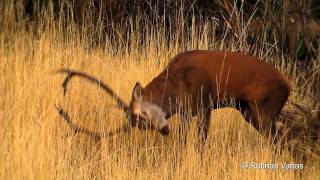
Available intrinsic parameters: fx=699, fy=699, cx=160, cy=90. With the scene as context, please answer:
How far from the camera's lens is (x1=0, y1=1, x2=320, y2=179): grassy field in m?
4.88

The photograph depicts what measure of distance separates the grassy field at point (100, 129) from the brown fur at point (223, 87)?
21cm

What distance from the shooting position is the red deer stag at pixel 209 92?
5.17 m

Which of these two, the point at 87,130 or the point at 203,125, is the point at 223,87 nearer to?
the point at 203,125

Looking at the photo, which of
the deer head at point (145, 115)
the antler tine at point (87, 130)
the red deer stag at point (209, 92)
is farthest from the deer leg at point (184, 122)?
the antler tine at point (87, 130)

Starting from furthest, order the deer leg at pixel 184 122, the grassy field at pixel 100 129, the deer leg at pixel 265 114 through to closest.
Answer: the deer leg at pixel 184 122 → the deer leg at pixel 265 114 → the grassy field at pixel 100 129

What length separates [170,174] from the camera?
499 cm

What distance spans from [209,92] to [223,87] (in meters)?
0.11

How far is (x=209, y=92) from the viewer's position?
17.2 feet

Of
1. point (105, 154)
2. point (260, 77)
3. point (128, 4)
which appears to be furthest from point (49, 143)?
point (128, 4)

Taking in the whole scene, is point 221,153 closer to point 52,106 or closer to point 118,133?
point 118,133

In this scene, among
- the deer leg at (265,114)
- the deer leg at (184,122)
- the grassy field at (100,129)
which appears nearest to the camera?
the grassy field at (100,129)

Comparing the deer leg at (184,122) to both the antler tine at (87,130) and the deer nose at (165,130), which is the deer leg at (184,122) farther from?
the antler tine at (87,130)

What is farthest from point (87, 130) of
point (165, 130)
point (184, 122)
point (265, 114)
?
point (265, 114)

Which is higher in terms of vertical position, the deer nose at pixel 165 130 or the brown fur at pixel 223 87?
the brown fur at pixel 223 87
